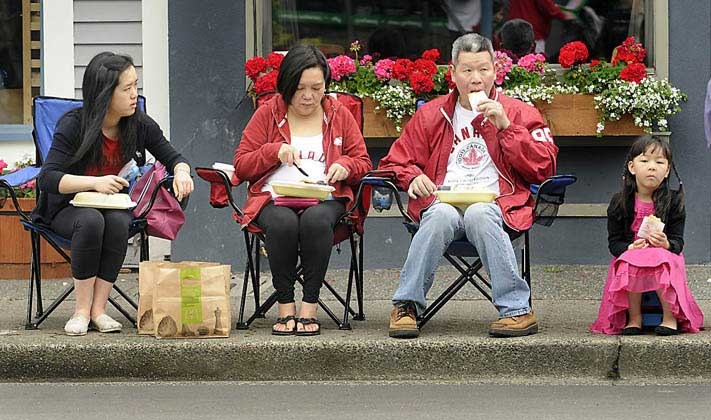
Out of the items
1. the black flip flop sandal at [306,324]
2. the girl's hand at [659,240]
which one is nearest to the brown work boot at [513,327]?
the girl's hand at [659,240]

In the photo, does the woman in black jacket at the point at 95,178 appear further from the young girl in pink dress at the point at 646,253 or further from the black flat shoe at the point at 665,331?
the black flat shoe at the point at 665,331

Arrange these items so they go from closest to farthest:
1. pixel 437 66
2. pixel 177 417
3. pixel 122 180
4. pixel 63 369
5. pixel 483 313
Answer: pixel 177 417 < pixel 63 369 < pixel 122 180 < pixel 483 313 < pixel 437 66

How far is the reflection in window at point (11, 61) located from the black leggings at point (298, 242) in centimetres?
382

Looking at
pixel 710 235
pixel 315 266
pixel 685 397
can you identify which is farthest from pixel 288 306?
pixel 710 235

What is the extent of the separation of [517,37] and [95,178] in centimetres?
340

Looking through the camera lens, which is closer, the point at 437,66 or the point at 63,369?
the point at 63,369

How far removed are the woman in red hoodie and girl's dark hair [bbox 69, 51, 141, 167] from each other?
653 mm

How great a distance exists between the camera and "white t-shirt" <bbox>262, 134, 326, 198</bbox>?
239 inches

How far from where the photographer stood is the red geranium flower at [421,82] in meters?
7.88

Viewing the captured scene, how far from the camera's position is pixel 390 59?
8.27m

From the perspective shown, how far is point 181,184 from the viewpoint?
600 centimetres

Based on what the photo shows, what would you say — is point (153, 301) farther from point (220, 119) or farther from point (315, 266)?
point (220, 119)

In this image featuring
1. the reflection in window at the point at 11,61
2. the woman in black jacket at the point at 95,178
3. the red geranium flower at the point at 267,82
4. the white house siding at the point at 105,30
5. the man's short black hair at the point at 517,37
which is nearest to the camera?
the woman in black jacket at the point at 95,178

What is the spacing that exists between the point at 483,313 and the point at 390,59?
230 centimetres
